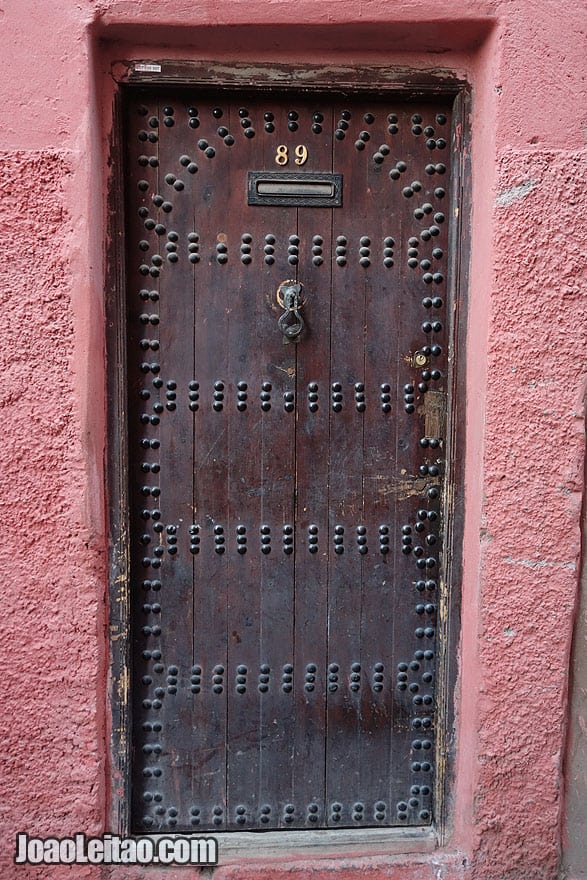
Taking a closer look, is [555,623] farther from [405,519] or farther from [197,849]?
[197,849]

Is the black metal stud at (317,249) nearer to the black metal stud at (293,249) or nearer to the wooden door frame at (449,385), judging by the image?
the black metal stud at (293,249)

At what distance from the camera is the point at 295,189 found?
1661 millimetres

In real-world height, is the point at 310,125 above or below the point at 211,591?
above

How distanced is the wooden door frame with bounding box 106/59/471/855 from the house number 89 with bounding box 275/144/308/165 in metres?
0.14

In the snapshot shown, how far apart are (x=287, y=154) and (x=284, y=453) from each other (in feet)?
2.66

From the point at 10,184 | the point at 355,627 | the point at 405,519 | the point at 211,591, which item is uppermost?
the point at 10,184

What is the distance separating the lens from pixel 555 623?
5.22ft

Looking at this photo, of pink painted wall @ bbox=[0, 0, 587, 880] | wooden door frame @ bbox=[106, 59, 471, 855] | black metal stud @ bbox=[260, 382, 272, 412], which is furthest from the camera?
black metal stud @ bbox=[260, 382, 272, 412]

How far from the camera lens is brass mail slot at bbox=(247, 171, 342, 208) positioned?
165cm

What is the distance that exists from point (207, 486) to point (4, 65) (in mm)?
1140

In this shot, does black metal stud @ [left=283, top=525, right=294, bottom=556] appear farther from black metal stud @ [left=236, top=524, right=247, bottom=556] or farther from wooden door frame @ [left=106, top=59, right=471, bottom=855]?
wooden door frame @ [left=106, top=59, right=471, bottom=855]

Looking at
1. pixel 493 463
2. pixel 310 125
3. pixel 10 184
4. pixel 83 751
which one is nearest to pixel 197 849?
pixel 83 751

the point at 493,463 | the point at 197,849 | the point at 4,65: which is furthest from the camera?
the point at 197,849

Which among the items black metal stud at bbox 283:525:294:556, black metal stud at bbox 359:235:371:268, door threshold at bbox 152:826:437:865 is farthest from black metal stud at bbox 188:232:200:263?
door threshold at bbox 152:826:437:865
